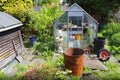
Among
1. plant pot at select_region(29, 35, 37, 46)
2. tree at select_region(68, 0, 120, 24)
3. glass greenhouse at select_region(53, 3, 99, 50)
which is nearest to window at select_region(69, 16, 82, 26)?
glass greenhouse at select_region(53, 3, 99, 50)

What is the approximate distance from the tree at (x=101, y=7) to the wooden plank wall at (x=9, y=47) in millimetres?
10132

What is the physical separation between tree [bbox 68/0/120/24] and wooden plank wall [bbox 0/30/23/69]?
10.1 m

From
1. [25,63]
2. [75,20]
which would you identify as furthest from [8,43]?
[75,20]

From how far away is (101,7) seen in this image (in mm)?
20734

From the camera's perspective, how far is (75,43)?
1372 cm

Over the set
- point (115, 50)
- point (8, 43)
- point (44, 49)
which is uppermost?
point (8, 43)

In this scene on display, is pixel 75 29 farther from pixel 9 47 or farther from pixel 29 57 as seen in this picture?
pixel 9 47

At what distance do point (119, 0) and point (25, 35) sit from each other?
1032 centimetres

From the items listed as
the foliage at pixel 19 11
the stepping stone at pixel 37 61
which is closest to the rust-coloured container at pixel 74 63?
the stepping stone at pixel 37 61

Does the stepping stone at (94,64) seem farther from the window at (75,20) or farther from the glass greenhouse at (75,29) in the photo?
the window at (75,20)

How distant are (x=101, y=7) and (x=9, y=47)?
12.0 metres

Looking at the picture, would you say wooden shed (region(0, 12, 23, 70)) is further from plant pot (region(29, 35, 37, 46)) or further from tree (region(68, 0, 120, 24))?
tree (region(68, 0, 120, 24))

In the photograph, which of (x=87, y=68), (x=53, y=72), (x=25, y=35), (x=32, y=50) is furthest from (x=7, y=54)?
(x=25, y=35)

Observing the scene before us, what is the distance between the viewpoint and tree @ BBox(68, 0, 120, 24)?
20594mm
